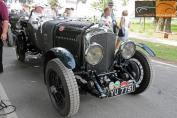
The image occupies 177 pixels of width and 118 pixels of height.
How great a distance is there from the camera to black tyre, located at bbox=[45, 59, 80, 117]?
4.11m

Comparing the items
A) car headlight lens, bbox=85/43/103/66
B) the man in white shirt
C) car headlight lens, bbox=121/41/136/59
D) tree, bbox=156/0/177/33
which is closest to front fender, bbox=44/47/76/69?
car headlight lens, bbox=85/43/103/66

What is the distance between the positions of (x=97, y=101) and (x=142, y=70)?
0.97m

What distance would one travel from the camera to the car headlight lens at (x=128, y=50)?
16.3ft

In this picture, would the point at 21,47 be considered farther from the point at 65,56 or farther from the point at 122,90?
the point at 122,90

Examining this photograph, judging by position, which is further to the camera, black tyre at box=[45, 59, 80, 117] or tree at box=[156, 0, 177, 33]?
tree at box=[156, 0, 177, 33]

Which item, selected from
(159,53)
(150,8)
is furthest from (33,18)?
(150,8)

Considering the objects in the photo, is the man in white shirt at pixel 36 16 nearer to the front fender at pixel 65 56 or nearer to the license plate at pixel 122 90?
the front fender at pixel 65 56

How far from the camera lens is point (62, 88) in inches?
174


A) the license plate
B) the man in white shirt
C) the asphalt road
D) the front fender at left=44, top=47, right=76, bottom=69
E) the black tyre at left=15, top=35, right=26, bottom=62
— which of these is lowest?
the asphalt road

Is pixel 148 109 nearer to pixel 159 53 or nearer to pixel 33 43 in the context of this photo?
pixel 33 43

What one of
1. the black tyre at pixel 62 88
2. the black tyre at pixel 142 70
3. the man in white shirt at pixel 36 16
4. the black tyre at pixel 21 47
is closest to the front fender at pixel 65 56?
the black tyre at pixel 62 88

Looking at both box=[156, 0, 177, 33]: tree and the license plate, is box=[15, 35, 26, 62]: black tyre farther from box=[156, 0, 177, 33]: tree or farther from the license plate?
box=[156, 0, 177, 33]: tree

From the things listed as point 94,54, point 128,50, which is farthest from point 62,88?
point 128,50

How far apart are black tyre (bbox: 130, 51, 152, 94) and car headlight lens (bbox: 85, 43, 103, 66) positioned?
89cm
